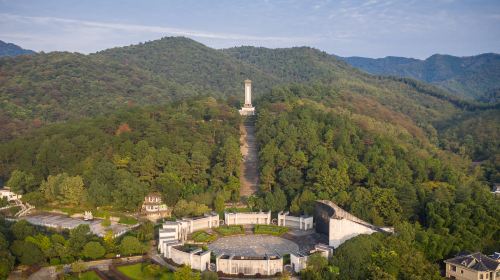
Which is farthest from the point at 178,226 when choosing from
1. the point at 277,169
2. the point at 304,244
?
the point at 277,169

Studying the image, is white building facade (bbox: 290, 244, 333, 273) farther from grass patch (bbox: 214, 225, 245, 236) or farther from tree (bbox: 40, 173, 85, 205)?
tree (bbox: 40, 173, 85, 205)

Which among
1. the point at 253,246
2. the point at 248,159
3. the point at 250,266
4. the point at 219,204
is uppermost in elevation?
the point at 248,159

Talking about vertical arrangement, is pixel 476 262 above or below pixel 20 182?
below

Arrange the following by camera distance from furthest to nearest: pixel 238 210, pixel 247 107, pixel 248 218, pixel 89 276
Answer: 1. pixel 247 107
2. pixel 238 210
3. pixel 248 218
4. pixel 89 276

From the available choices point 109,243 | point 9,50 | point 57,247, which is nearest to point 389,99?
point 109,243

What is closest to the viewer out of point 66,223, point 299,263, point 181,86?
point 299,263

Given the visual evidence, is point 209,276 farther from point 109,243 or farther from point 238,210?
point 238,210

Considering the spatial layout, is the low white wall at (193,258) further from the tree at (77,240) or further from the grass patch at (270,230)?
the grass patch at (270,230)

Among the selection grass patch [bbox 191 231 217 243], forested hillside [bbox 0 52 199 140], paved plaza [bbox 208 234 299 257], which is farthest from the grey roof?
forested hillside [bbox 0 52 199 140]
